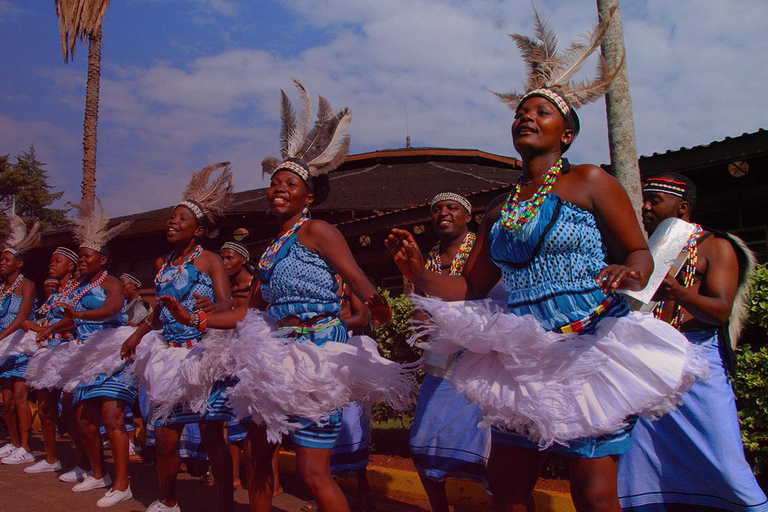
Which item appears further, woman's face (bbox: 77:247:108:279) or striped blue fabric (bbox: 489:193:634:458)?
woman's face (bbox: 77:247:108:279)

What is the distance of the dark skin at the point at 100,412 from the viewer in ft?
18.1

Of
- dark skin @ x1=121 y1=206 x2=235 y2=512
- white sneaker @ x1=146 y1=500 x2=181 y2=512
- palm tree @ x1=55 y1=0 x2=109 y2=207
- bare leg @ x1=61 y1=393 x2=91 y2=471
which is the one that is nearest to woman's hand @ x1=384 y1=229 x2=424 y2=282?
dark skin @ x1=121 y1=206 x2=235 y2=512

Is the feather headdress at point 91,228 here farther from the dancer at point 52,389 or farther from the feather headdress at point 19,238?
the feather headdress at point 19,238

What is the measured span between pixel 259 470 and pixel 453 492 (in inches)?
87.4

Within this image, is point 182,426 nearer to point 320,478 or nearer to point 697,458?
point 320,478

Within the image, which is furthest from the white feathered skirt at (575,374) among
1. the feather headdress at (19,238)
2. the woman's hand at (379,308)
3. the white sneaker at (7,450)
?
the feather headdress at (19,238)

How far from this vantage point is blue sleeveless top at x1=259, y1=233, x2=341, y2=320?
3.62 metres

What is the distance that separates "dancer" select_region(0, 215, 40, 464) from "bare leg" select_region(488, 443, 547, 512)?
6.37 metres

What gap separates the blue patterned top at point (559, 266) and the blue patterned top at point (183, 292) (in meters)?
2.68

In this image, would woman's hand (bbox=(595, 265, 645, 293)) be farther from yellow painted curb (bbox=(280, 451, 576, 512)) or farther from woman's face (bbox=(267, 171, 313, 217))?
yellow painted curb (bbox=(280, 451, 576, 512))

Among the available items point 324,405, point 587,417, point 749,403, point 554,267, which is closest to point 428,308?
point 554,267

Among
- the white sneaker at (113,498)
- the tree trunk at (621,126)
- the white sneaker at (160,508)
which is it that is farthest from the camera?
the tree trunk at (621,126)

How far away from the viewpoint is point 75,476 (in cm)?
640

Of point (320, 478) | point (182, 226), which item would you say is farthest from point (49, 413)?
point (320, 478)
